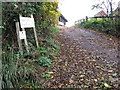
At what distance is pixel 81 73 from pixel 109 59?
5.64ft

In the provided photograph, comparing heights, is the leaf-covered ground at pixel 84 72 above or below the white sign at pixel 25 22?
below

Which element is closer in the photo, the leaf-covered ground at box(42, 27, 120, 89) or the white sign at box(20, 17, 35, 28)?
the leaf-covered ground at box(42, 27, 120, 89)

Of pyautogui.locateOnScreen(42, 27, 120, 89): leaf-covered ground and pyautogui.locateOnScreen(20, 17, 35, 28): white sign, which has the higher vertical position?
pyautogui.locateOnScreen(20, 17, 35, 28): white sign

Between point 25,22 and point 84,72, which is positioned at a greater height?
point 25,22

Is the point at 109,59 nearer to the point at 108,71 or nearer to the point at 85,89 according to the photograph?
the point at 108,71

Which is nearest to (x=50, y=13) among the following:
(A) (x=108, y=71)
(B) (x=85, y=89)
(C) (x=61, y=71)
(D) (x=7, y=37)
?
(D) (x=7, y=37)

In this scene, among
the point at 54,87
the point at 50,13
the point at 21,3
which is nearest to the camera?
the point at 54,87

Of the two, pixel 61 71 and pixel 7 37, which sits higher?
pixel 7 37

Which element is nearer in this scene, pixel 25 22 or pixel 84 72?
pixel 84 72

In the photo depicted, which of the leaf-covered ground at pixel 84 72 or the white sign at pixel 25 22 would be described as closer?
the leaf-covered ground at pixel 84 72

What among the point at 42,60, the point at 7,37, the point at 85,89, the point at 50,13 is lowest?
the point at 85,89

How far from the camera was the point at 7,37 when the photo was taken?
15.4ft

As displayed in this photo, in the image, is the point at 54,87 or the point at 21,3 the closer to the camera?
the point at 54,87

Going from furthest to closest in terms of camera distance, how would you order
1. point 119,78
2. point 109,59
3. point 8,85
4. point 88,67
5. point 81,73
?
point 109,59, point 88,67, point 81,73, point 119,78, point 8,85
